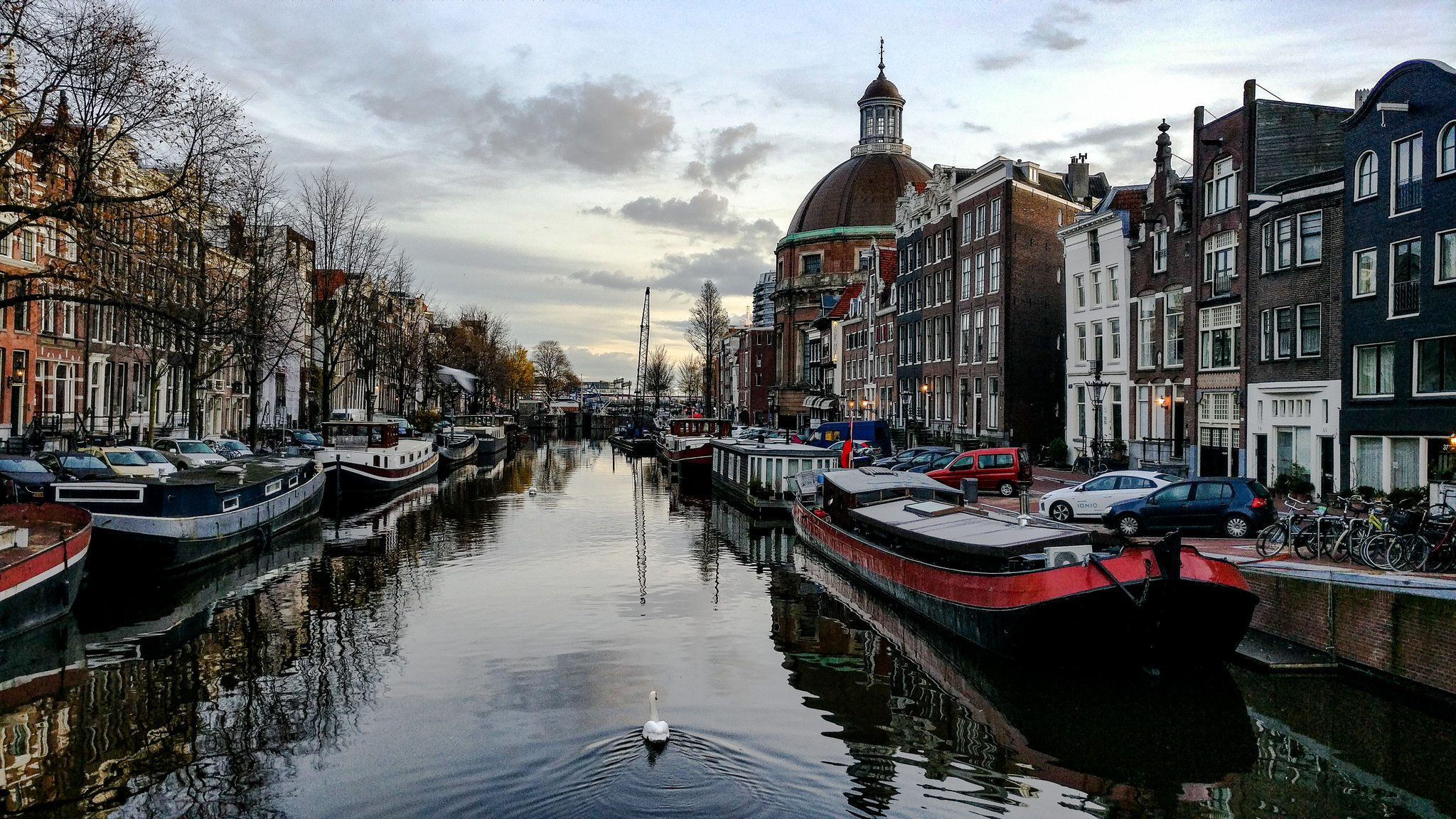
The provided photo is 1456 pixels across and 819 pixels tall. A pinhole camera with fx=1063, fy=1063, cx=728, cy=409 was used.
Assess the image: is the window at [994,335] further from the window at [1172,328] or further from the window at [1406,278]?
the window at [1406,278]

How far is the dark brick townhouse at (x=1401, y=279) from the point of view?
30.0m

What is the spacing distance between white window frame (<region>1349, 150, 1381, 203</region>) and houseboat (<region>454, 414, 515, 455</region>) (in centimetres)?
7194

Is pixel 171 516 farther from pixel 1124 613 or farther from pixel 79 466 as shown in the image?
pixel 1124 613

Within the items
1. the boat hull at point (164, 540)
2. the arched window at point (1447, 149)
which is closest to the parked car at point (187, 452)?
the boat hull at point (164, 540)

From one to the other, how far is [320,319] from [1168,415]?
159 ft

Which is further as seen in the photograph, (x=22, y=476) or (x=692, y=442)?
(x=692, y=442)

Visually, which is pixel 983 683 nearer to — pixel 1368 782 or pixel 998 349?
pixel 1368 782

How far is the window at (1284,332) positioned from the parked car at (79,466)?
1542 inches

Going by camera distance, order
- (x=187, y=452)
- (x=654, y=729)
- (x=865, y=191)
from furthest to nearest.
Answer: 1. (x=865, y=191)
2. (x=187, y=452)
3. (x=654, y=729)

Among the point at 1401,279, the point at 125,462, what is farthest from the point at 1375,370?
the point at 125,462

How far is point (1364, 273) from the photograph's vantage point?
33.3 m

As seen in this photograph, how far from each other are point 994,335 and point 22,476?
1889 inches

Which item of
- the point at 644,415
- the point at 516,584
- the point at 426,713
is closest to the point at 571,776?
the point at 426,713

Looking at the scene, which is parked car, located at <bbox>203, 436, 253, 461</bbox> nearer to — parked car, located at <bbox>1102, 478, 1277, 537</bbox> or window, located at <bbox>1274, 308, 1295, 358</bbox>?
parked car, located at <bbox>1102, 478, 1277, 537</bbox>
